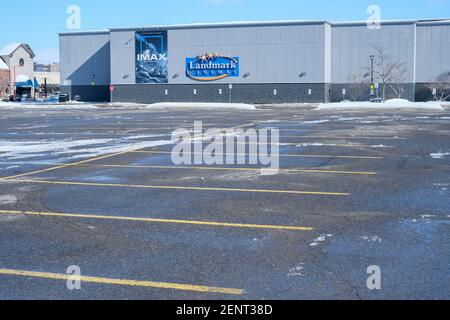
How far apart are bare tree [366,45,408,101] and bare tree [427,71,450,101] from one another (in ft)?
10.1

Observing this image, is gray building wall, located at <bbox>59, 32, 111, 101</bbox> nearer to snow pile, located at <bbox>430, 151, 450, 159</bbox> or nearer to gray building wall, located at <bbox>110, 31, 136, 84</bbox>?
gray building wall, located at <bbox>110, 31, 136, 84</bbox>

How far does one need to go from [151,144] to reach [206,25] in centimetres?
4822

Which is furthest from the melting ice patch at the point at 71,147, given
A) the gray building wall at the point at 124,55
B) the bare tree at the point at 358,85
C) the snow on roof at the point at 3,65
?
the snow on roof at the point at 3,65

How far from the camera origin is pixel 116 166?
47.1 ft

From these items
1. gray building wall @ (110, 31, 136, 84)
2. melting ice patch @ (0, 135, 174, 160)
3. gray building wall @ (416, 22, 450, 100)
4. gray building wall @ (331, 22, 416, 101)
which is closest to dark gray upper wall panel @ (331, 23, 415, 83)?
gray building wall @ (331, 22, 416, 101)

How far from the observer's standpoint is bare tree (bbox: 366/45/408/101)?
63312mm

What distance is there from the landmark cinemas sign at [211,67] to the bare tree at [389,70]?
1458cm

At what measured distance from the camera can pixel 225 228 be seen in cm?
816

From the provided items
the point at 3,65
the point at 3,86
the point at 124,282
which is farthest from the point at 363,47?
the point at 124,282

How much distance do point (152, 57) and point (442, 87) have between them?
31235mm

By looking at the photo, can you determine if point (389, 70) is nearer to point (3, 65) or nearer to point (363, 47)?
point (363, 47)

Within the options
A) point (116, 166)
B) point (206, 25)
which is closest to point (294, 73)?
point (206, 25)
